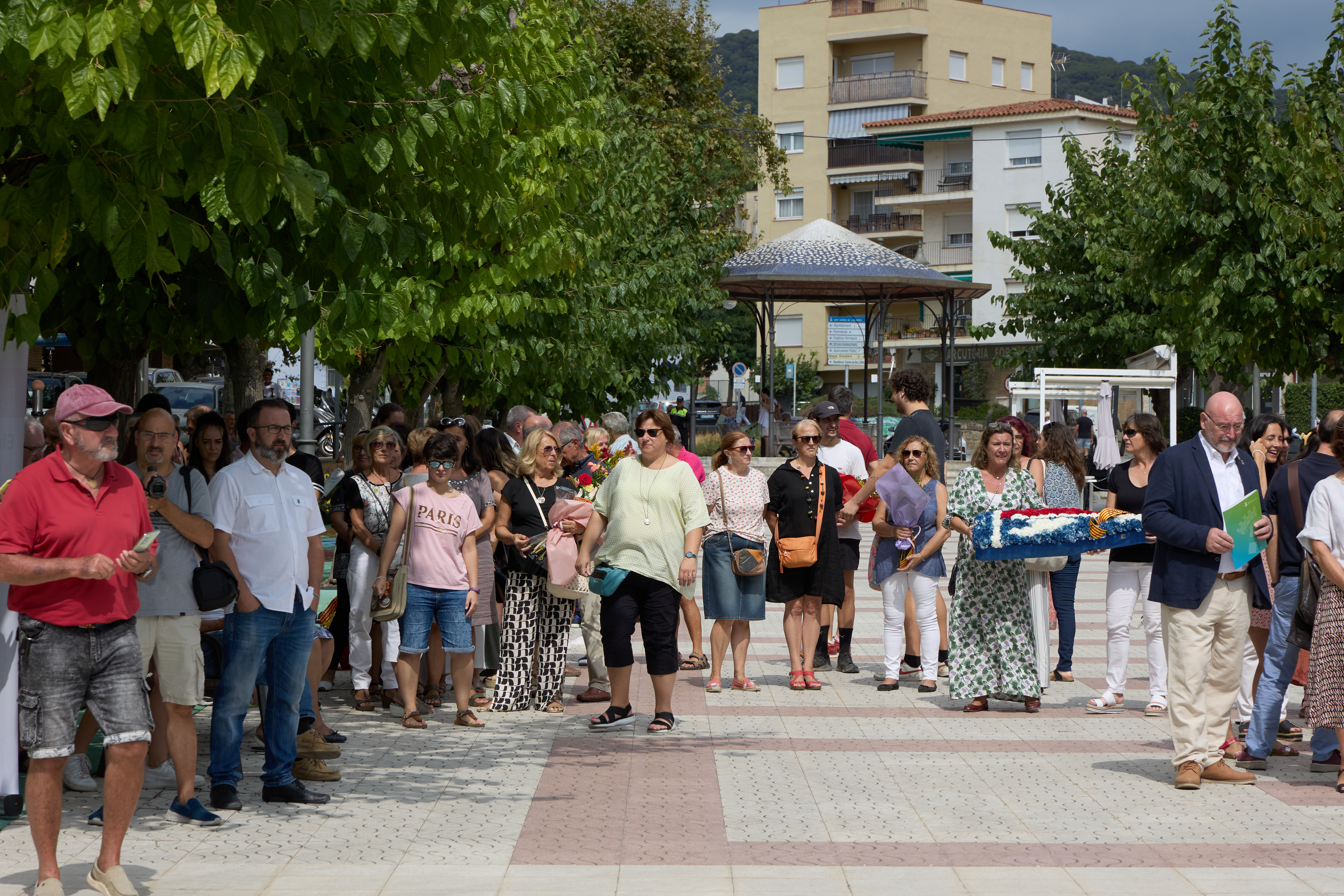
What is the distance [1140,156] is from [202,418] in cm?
2263

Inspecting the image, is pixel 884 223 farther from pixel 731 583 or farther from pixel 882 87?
pixel 731 583

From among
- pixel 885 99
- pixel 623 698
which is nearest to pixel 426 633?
pixel 623 698

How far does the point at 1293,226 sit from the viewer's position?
1908 centimetres

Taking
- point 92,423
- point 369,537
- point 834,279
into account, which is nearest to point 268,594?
point 92,423

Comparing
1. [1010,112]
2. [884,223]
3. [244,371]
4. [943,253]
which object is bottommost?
[244,371]

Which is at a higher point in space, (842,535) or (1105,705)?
(842,535)

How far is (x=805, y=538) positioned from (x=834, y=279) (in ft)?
52.4

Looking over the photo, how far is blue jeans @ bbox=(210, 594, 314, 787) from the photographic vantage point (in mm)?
6699

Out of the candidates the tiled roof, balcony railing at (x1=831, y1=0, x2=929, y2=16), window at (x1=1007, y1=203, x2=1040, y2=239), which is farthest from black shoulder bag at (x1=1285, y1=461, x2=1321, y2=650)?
balcony railing at (x1=831, y1=0, x2=929, y2=16)

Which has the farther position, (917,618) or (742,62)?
(742,62)

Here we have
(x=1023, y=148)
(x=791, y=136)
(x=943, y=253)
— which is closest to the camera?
(x=1023, y=148)

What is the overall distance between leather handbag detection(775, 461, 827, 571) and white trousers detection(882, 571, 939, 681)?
0.59m

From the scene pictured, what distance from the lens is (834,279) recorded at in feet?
85.4

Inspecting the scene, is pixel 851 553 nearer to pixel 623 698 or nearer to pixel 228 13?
pixel 623 698
